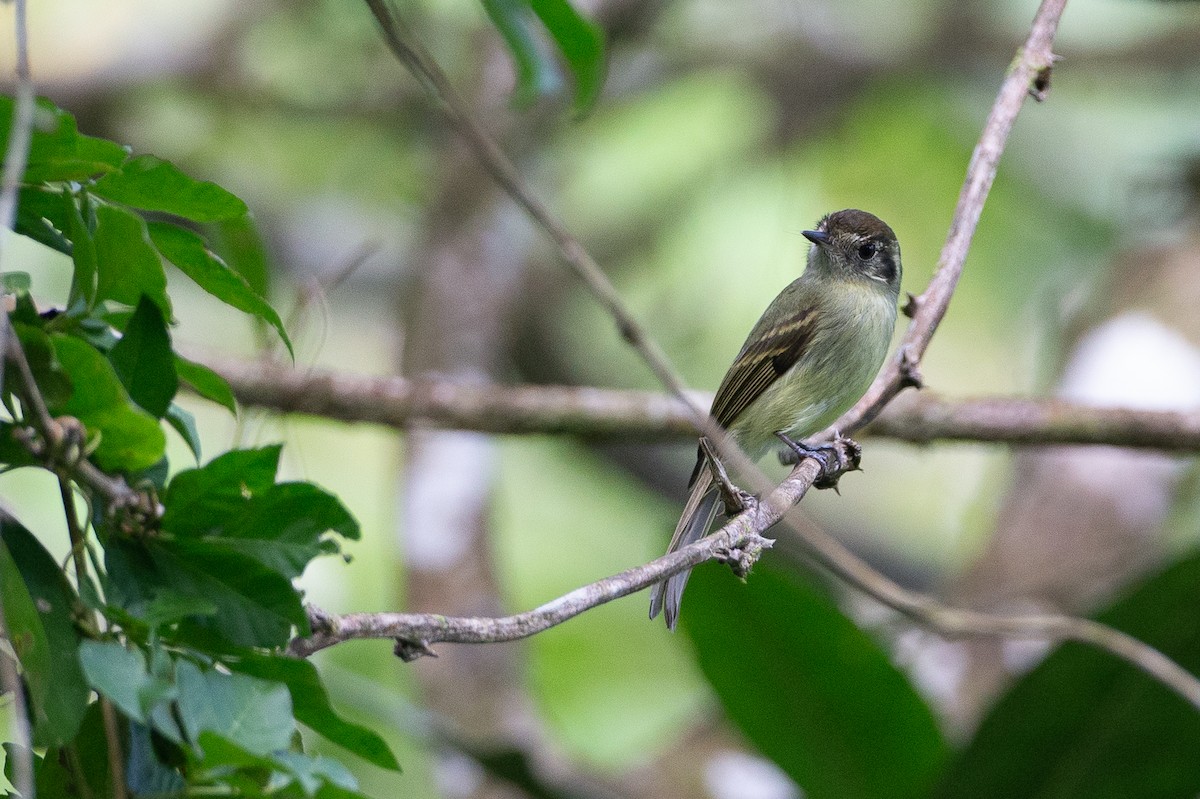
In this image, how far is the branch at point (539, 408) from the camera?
3.63 m

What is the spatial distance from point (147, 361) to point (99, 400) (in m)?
0.14

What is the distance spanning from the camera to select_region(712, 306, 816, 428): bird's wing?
361 centimetres

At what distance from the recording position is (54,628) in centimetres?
133

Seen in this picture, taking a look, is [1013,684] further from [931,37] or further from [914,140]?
[914,140]

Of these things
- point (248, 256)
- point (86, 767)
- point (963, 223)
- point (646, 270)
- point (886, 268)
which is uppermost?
point (646, 270)

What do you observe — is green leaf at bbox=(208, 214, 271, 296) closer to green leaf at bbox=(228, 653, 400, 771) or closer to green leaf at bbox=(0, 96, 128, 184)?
green leaf at bbox=(0, 96, 128, 184)

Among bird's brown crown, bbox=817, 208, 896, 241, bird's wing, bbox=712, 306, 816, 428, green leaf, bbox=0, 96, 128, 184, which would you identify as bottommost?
green leaf, bbox=0, 96, 128, 184

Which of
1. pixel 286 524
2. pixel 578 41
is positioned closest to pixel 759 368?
pixel 578 41

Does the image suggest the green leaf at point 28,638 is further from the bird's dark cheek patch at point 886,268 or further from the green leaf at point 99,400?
the bird's dark cheek patch at point 886,268

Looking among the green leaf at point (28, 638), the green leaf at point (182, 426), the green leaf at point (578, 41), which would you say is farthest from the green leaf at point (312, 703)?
the green leaf at point (578, 41)

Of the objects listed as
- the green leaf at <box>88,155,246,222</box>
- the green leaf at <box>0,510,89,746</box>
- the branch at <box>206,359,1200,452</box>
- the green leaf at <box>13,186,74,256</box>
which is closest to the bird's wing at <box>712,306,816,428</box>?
the branch at <box>206,359,1200,452</box>

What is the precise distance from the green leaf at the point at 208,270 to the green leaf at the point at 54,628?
385mm

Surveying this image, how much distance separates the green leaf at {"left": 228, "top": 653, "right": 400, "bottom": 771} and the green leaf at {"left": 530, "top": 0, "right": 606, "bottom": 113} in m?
1.43

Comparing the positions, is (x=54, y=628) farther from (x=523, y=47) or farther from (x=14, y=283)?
(x=523, y=47)
